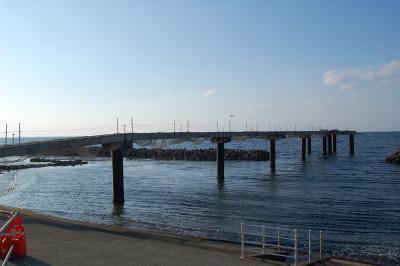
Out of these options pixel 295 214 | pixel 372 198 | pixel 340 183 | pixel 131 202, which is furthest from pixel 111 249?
pixel 340 183

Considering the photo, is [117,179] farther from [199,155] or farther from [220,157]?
[199,155]

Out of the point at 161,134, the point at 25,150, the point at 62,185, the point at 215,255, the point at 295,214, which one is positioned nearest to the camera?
the point at 215,255

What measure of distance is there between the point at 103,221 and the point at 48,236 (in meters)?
8.41

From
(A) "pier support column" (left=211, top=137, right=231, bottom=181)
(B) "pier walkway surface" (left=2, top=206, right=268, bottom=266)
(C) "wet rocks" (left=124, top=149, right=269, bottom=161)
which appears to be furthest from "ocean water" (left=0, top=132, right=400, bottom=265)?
(C) "wet rocks" (left=124, top=149, right=269, bottom=161)

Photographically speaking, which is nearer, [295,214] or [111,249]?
[111,249]

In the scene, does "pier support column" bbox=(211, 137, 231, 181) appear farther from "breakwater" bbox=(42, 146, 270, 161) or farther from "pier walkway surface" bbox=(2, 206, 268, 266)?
"breakwater" bbox=(42, 146, 270, 161)

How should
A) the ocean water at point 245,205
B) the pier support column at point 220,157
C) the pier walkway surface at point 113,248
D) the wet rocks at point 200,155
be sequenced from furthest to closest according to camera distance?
the wet rocks at point 200,155, the pier support column at point 220,157, the ocean water at point 245,205, the pier walkway surface at point 113,248

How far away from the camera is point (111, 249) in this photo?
12.3 meters

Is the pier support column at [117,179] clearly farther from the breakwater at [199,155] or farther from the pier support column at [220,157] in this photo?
the breakwater at [199,155]

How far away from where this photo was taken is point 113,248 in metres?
12.4

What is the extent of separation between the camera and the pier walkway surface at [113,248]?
10.9 metres

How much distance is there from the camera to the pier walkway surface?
10945 millimetres

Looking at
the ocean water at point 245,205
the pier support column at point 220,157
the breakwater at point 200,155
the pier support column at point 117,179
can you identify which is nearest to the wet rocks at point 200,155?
the breakwater at point 200,155

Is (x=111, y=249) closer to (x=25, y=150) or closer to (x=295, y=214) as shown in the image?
(x=25, y=150)
